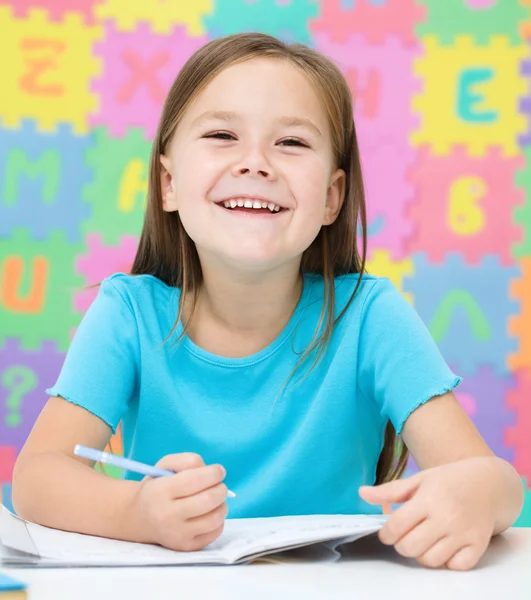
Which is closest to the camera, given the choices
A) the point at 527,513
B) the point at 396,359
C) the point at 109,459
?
the point at 109,459

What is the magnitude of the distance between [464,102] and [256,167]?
1.42 m

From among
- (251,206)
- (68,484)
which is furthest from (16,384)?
(68,484)

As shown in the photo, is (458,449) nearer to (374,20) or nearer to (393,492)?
(393,492)

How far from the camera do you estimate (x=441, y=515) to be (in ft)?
2.19

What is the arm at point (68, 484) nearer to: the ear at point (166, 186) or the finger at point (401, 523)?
the finger at point (401, 523)

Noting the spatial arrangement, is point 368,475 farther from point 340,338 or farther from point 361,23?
point 361,23

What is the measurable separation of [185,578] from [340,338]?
523 mm

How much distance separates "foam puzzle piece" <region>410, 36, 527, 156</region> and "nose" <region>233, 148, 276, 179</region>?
1.34 m

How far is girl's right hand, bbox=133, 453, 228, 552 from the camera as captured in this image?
2.15 ft

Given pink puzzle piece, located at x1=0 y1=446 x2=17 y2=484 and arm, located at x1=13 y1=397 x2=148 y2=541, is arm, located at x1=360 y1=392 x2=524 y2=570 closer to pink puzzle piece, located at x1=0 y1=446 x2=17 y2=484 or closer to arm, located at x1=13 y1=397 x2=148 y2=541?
arm, located at x1=13 y1=397 x2=148 y2=541

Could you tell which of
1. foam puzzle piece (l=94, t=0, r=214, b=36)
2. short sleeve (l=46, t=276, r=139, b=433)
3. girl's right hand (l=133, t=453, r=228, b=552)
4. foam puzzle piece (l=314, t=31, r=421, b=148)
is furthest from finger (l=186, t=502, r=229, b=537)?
foam puzzle piece (l=94, t=0, r=214, b=36)

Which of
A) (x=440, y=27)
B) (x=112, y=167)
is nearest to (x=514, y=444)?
(x=440, y=27)

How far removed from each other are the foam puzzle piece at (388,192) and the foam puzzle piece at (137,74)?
0.53 meters

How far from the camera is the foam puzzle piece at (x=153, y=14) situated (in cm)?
226
